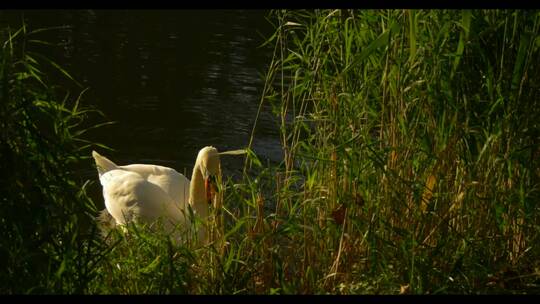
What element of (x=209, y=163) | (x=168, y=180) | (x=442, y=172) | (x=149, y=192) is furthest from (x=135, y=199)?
(x=442, y=172)

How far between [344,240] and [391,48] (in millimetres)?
948

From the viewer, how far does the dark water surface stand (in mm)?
9156

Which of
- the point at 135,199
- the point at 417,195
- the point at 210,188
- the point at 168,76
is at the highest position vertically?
the point at 417,195

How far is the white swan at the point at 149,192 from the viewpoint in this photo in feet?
22.3

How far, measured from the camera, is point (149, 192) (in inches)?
290

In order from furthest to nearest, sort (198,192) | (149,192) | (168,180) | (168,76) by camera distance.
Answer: (168,76) < (168,180) < (149,192) < (198,192)

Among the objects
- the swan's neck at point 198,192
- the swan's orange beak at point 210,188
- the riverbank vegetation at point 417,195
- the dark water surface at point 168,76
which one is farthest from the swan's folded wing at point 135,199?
the riverbank vegetation at point 417,195

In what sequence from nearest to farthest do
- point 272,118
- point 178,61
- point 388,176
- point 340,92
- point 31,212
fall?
point 31,212 → point 388,176 → point 340,92 → point 272,118 → point 178,61

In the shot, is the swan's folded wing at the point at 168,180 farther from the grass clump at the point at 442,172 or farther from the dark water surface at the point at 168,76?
the grass clump at the point at 442,172

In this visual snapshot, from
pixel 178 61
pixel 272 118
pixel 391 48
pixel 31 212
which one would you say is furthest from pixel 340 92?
pixel 178 61

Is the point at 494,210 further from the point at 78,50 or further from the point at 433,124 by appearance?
the point at 78,50

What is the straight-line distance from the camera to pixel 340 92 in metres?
5.07

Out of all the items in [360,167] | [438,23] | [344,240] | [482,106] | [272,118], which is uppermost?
[438,23]

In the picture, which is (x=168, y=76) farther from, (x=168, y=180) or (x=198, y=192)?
(x=198, y=192)
